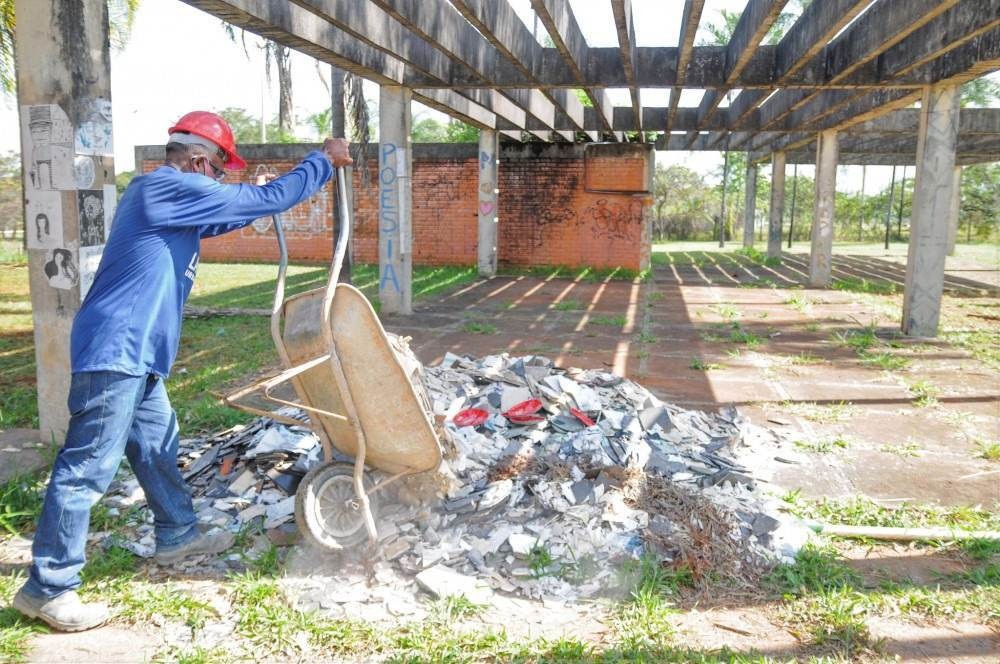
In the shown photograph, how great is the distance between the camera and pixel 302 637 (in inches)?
116

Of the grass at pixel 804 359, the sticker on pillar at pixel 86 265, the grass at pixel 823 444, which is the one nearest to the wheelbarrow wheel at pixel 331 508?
the sticker on pillar at pixel 86 265

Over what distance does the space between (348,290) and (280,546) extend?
136cm

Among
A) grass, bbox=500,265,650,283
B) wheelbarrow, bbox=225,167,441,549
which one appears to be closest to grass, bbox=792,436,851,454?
wheelbarrow, bbox=225,167,441,549

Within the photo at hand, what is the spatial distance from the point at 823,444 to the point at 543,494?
2.55 m

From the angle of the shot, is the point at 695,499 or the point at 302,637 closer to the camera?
the point at 302,637

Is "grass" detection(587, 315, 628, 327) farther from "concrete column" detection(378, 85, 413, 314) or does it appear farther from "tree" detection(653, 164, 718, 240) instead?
"tree" detection(653, 164, 718, 240)

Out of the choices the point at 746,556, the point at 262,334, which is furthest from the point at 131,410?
the point at 262,334

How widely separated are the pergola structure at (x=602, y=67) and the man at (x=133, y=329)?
199 cm

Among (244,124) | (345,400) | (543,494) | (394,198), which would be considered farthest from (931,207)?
(244,124)

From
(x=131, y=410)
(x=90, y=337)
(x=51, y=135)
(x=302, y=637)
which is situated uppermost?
(x=51, y=135)

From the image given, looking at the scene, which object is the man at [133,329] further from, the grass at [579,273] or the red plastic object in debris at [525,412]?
the grass at [579,273]

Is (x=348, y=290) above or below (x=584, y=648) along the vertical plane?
above

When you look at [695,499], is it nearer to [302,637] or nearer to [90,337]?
[302,637]

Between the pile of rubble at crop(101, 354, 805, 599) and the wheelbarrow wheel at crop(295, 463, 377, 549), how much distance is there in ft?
0.53
